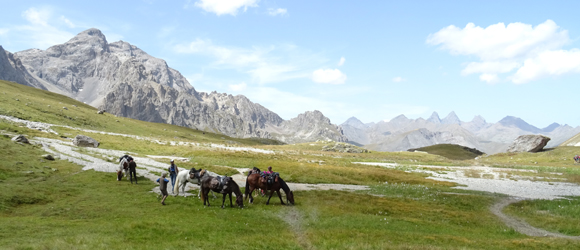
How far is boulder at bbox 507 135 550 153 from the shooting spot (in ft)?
455

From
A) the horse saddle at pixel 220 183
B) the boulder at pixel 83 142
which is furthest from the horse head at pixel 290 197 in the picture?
the boulder at pixel 83 142

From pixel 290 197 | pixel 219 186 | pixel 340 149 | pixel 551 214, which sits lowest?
pixel 290 197

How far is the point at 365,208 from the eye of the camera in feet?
96.8

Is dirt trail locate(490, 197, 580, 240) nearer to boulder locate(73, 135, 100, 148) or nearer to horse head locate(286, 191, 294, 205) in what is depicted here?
horse head locate(286, 191, 294, 205)

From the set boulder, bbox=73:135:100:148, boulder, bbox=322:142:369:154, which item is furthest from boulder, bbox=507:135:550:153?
boulder, bbox=73:135:100:148

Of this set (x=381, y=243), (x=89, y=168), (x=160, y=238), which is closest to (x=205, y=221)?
(x=160, y=238)

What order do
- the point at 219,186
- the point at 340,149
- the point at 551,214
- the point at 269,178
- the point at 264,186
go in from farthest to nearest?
the point at 340,149
the point at 551,214
the point at 264,186
the point at 269,178
the point at 219,186

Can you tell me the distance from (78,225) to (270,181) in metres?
14.7

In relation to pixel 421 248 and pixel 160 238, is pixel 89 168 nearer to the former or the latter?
pixel 160 238

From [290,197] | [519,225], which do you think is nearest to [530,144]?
[519,225]

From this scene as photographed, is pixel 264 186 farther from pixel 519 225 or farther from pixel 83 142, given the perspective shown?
pixel 83 142

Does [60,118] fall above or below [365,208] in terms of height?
above

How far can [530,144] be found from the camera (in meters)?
140

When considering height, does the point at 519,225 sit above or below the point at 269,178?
below
